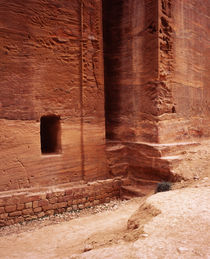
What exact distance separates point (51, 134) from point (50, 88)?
3.22 feet

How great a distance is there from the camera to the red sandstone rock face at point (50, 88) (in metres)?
4.63

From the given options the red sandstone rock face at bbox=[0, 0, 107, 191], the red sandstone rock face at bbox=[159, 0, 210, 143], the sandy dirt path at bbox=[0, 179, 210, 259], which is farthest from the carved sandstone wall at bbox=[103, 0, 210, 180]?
the sandy dirt path at bbox=[0, 179, 210, 259]

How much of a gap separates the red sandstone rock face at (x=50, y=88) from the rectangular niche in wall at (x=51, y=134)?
129 millimetres

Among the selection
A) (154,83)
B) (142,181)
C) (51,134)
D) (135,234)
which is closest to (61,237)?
(135,234)

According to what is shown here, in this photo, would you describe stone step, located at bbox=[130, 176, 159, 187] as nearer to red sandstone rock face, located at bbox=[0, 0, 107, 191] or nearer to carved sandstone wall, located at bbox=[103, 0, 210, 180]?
carved sandstone wall, located at bbox=[103, 0, 210, 180]

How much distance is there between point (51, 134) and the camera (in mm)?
5492

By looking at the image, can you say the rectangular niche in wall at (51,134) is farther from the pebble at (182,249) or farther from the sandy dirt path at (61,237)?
the pebble at (182,249)

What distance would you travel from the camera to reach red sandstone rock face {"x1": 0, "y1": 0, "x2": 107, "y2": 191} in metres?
4.63

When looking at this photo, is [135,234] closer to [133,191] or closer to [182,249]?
[182,249]

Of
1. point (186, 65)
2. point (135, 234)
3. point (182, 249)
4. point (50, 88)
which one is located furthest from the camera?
point (186, 65)

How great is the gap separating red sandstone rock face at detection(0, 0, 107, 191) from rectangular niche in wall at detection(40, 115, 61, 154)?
13 centimetres

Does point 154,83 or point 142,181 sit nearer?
point 154,83

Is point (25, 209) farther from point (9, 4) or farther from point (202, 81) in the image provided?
point (202, 81)

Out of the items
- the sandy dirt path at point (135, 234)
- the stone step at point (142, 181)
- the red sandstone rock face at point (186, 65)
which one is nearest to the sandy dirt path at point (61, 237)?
the sandy dirt path at point (135, 234)
